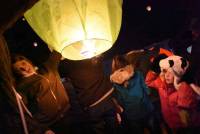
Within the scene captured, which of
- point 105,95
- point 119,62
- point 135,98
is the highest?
point 119,62

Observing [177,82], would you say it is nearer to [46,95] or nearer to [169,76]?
[169,76]

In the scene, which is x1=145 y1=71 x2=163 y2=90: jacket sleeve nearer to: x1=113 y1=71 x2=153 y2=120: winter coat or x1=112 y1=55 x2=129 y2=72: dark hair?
x1=113 y1=71 x2=153 y2=120: winter coat

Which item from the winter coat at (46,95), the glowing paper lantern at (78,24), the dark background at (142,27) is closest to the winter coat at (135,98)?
the dark background at (142,27)

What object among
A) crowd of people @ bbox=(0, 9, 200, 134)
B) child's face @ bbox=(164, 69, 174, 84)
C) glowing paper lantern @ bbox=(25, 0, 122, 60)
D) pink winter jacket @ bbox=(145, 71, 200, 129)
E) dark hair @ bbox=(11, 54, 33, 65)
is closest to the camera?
glowing paper lantern @ bbox=(25, 0, 122, 60)

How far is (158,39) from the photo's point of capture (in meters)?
4.80

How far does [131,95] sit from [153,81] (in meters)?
0.31

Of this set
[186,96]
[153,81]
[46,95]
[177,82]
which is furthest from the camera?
[46,95]

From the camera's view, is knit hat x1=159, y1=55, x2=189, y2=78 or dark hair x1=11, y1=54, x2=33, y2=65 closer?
knit hat x1=159, y1=55, x2=189, y2=78

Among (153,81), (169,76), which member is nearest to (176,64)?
(169,76)

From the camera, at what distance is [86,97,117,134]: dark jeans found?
4641 mm

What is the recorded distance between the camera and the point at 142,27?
16.4ft

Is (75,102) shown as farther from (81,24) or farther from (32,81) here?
(81,24)

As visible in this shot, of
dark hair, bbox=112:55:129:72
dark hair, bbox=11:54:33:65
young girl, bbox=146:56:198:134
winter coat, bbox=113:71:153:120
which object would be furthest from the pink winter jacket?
dark hair, bbox=11:54:33:65

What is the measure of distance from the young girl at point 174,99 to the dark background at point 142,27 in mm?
455
